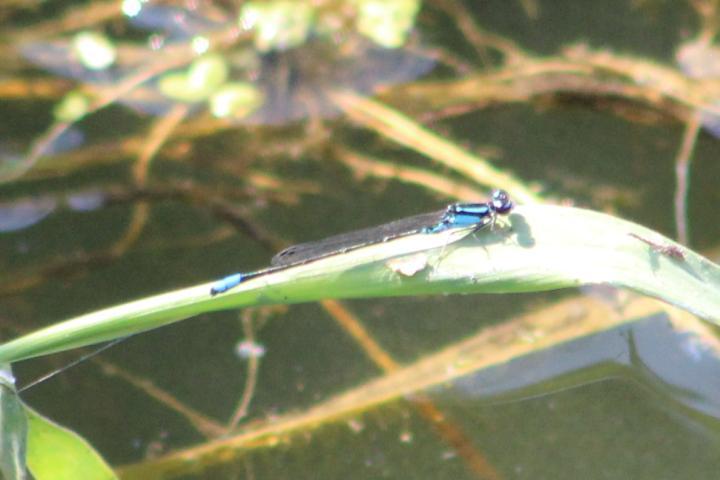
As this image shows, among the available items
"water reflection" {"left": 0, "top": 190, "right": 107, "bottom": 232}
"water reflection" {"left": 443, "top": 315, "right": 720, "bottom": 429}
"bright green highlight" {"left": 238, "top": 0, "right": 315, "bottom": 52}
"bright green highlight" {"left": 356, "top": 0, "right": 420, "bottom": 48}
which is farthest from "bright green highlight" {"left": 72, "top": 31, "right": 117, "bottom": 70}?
"water reflection" {"left": 443, "top": 315, "right": 720, "bottom": 429}

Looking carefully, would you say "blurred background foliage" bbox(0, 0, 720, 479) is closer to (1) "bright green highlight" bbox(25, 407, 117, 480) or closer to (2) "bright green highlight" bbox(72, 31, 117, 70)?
(2) "bright green highlight" bbox(72, 31, 117, 70)

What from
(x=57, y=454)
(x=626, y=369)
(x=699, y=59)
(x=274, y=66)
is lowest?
(x=57, y=454)

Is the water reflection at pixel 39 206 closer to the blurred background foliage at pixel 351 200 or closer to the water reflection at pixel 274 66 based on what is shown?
the blurred background foliage at pixel 351 200

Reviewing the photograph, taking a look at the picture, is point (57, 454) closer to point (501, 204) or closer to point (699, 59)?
point (501, 204)

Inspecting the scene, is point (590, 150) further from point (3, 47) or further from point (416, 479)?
point (3, 47)

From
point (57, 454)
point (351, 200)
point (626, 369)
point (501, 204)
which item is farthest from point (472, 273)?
point (351, 200)

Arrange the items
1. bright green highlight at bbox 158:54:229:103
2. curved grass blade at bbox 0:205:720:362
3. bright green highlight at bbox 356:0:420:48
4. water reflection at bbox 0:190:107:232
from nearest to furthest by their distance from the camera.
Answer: curved grass blade at bbox 0:205:720:362, water reflection at bbox 0:190:107:232, bright green highlight at bbox 158:54:229:103, bright green highlight at bbox 356:0:420:48
